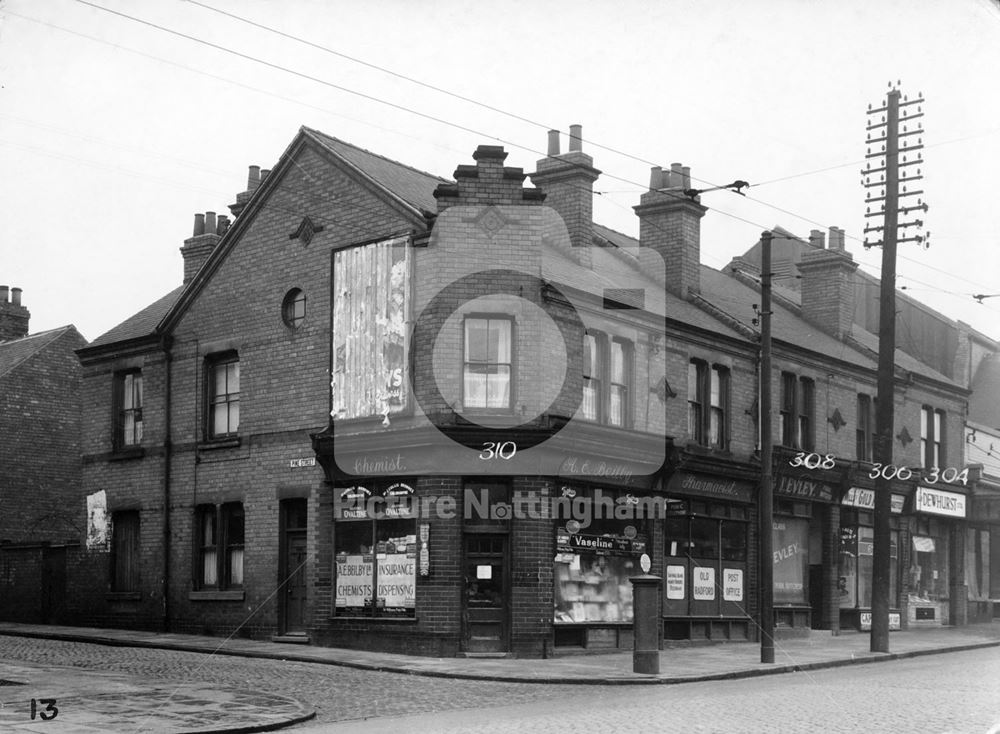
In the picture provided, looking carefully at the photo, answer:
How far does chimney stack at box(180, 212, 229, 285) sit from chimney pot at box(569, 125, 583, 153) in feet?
28.6

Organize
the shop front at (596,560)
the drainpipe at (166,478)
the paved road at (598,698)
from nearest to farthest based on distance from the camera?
the paved road at (598,698)
the shop front at (596,560)
the drainpipe at (166,478)

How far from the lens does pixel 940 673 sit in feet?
65.1

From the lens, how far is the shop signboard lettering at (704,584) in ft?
86.6

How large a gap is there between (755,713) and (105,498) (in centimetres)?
1892

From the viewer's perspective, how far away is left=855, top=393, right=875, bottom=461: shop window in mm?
32219

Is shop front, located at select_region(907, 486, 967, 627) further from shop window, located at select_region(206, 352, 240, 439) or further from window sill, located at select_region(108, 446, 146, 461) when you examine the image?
window sill, located at select_region(108, 446, 146, 461)

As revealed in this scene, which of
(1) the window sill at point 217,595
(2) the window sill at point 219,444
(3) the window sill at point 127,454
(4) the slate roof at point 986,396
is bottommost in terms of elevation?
(1) the window sill at point 217,595

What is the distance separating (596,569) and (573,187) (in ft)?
25.7

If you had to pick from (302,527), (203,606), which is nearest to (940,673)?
(302,527)

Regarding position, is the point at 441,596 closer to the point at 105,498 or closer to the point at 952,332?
the point at 105,498

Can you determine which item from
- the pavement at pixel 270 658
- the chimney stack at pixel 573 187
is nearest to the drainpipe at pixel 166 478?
the pavement at pixel 270 658

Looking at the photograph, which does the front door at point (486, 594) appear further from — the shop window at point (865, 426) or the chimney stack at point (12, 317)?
the chimney stack at point (12, 317)

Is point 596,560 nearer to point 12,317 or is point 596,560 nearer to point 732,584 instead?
point 732,584

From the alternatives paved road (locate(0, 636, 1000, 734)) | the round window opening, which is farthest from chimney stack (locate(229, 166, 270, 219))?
paved road (locate(0, 636, 1000, 734))
